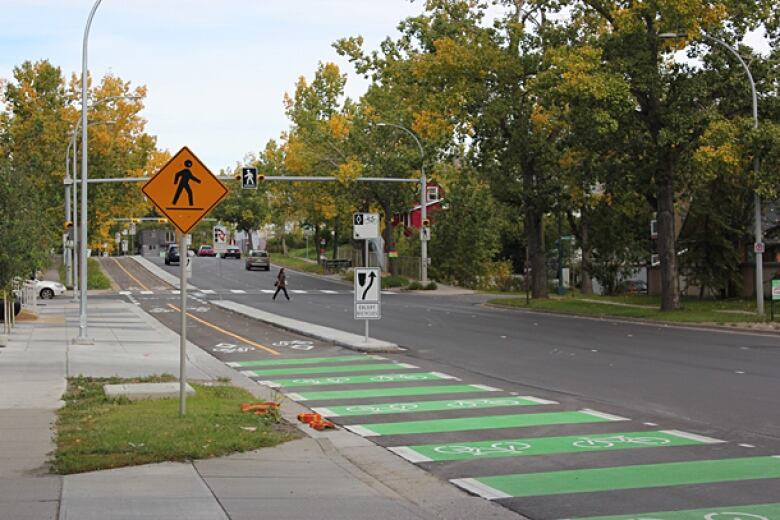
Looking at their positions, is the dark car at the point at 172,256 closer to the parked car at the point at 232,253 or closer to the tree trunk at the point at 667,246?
the parked car at the point at 232,253

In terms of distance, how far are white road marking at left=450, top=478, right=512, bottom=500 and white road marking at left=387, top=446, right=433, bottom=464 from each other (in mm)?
939

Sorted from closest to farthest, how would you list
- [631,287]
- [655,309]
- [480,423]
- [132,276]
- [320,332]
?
1. [480,423]
2. [320,332]
3. [655,309]
4. [631,287]
5. [132,276]

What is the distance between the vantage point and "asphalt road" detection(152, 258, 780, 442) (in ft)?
42.0

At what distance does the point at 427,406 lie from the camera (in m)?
13.2

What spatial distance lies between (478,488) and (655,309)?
94.8ft

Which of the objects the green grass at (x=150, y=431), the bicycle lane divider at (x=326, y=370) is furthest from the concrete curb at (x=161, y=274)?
the green grass at (x=150, y=431)

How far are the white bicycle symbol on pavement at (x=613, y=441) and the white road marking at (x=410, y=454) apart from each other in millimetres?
1701

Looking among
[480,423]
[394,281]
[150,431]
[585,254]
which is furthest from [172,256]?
[150,431]

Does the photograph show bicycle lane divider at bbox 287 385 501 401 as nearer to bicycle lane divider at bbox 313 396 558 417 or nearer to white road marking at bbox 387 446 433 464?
bicycle lane divider at bbox 313 396 558 417

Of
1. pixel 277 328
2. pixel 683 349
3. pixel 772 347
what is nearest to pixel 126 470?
pixel 683 349

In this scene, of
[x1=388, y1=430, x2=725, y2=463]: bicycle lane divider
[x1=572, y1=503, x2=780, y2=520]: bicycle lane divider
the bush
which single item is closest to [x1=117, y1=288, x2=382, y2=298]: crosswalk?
the bush

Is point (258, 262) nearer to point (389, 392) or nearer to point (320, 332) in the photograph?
point (320, 332)

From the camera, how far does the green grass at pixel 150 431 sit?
887cm

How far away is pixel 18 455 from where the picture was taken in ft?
29.6
